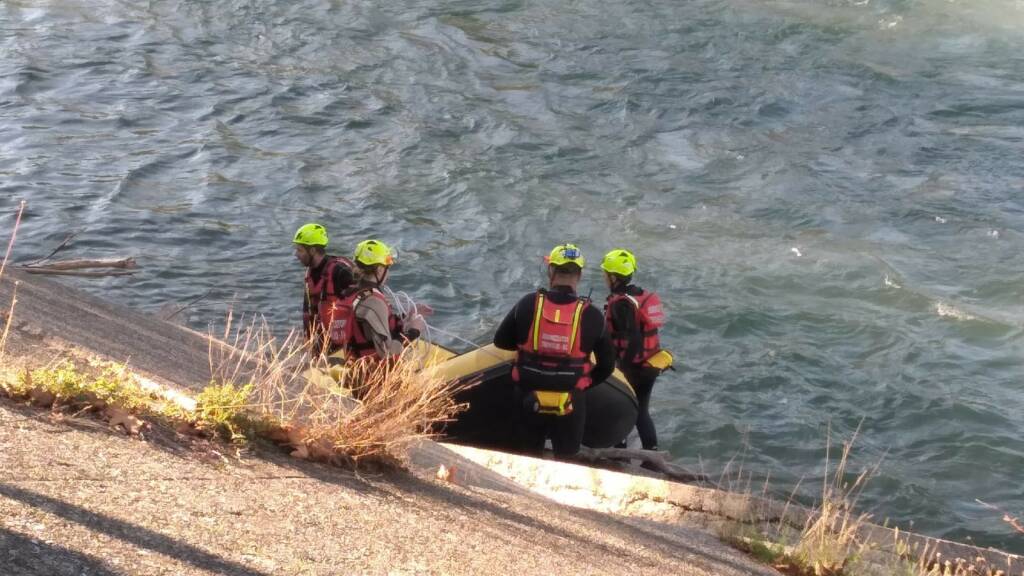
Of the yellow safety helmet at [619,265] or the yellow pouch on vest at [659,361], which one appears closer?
the yellow safety helmet at [619,265]

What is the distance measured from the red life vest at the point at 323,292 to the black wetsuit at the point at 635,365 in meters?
1.91

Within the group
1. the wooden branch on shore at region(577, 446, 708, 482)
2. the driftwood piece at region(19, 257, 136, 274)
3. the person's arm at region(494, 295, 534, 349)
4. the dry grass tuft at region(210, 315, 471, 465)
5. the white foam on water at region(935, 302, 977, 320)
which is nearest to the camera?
the dry grass tuft at region(210, 315, 471, 465)

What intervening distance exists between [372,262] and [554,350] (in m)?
1.25

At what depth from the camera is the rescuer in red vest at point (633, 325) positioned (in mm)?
8625

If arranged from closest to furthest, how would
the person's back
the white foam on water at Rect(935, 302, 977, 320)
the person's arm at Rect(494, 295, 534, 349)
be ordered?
the person's back < the person's arm at Rect(494, 295, 534, 349) < the white foam on water at Rect(935, 302, 977, 320)

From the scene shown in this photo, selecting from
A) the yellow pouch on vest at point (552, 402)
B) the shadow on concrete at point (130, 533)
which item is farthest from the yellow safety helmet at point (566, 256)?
the shadow on concrete at point (130, 533)

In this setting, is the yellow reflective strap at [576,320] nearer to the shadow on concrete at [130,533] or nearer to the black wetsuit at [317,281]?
the black wetsuit at [317,281]

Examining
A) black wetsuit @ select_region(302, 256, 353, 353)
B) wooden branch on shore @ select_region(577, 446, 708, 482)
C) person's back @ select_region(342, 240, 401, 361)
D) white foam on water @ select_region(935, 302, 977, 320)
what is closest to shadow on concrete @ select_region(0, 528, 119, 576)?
person's back @ select_region(342, 240, 401, 361)

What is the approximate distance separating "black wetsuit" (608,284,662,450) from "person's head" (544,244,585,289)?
1.18 metres

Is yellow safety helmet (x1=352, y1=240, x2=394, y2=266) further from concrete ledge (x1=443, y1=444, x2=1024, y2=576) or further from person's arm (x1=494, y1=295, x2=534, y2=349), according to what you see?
concrete ledge (x1=443, y1=444, x2=1024, y2=576)

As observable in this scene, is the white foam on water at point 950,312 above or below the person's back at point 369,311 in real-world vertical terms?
below

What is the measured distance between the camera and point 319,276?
8766 millimetres

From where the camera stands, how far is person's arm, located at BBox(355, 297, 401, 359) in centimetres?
751

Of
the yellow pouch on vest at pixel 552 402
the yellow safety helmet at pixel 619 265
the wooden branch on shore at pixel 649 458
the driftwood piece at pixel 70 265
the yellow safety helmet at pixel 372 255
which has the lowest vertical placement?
the wooden branch on shore at pixel 649 458
